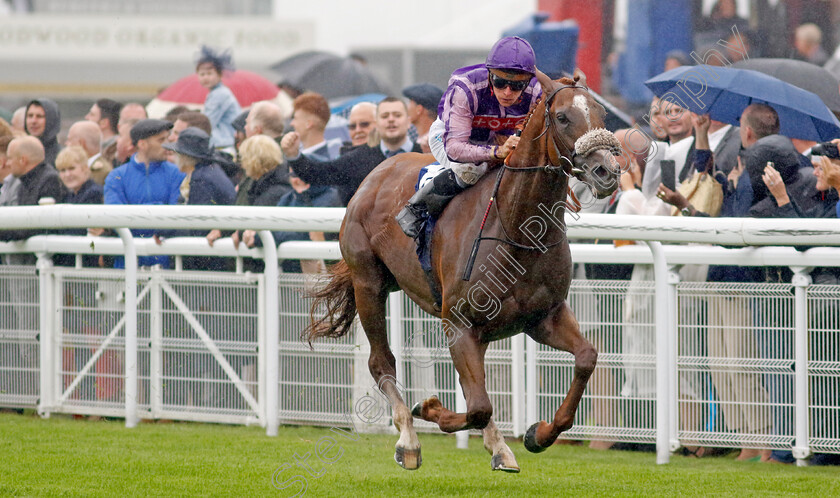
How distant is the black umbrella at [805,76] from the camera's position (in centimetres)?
748

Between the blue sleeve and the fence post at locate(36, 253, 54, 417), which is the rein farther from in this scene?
the blue sleeve

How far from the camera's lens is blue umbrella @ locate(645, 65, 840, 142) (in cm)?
Result: 677

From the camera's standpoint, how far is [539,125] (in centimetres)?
459

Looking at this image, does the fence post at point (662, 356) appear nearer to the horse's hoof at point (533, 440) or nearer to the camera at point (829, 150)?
the camera at point (829, 150)

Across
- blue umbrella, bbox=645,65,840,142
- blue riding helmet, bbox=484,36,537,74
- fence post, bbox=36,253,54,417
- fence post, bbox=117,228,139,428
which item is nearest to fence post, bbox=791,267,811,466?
blue umbrella, bbox=645,65,840,142

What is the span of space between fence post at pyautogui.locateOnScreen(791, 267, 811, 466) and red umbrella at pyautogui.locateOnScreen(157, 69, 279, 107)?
740 cm

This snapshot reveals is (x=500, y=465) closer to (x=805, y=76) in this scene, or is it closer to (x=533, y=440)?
(x=533, y=440)

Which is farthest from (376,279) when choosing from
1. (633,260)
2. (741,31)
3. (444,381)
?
(741,31)

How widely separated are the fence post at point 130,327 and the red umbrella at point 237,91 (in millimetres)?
5154

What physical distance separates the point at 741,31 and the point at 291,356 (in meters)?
7.59

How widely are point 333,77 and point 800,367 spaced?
812cm

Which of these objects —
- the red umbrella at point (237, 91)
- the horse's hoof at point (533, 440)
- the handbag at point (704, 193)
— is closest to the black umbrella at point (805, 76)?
the handbag at point (704, 193)

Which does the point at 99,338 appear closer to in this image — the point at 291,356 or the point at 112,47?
the point at 291,356

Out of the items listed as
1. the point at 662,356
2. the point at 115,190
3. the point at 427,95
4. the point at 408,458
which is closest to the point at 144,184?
the point at 115,190
